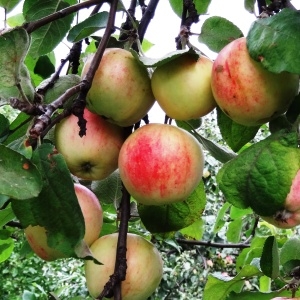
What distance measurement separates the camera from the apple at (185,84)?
71cm

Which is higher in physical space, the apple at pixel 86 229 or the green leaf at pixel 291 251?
the apple at pixel 86 229

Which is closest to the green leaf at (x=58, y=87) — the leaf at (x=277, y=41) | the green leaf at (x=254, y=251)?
the leaf at (x=277, y=41)

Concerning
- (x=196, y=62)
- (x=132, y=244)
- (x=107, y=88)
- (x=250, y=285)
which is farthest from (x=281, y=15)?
(x=250, y=285)

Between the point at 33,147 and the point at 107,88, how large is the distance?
0.61ft

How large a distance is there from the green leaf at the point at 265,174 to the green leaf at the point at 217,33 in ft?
0.69

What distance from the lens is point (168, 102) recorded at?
28.4 inches

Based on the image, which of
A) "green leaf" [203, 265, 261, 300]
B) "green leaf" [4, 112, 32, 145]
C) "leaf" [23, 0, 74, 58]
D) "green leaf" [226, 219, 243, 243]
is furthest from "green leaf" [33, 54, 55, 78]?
"green leaf" [226, 219, 243, 243]

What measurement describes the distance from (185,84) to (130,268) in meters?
0.31

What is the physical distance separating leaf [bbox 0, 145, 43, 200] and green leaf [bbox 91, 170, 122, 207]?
1.52ft

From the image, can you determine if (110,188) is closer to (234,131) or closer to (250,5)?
(234,131)

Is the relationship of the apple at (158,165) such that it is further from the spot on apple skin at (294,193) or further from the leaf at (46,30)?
the leaf at (46,30)

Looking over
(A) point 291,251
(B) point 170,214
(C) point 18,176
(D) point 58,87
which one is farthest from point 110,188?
(C) point 18,176

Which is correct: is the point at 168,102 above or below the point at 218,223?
above

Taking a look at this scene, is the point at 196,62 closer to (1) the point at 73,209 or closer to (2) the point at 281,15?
(2) the point at 281,15
